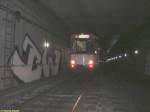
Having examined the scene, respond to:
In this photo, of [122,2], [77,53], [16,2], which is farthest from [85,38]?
[16,2]

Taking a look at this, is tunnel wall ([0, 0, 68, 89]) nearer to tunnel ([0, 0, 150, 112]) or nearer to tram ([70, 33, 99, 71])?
tunnel ([0, 0, 150, 112])

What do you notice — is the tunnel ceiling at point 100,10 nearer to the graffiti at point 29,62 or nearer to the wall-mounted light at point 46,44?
the wall-mounted light at point 46,44

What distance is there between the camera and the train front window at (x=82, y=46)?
1286 inches

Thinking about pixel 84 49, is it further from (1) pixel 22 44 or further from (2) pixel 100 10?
(1) pixel 22 44

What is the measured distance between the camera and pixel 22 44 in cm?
2448

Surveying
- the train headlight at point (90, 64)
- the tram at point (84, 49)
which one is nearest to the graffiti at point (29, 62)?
the tram at point (84, 49)

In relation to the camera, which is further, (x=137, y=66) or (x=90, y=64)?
(x=137, y=66)

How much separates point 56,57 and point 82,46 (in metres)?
8.57

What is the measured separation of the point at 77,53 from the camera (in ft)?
108

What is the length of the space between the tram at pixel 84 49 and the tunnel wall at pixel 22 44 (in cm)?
293

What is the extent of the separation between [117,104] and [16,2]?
35.3 ft

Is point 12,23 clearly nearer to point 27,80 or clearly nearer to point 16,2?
point 16,2

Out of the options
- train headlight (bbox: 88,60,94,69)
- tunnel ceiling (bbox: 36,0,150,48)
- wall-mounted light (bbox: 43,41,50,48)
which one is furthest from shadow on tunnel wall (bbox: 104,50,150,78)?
wall-mounted light (bbox: 43,41,50,48)

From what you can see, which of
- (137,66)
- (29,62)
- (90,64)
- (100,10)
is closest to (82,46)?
(90,64)
